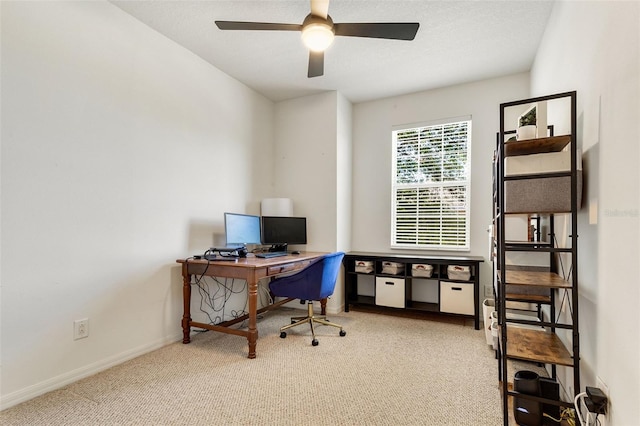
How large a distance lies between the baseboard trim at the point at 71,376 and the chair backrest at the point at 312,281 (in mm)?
1124

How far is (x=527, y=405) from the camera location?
1610 millimetres

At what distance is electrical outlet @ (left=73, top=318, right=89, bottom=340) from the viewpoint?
2.16 metres

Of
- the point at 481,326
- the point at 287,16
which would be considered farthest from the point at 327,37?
the point at 481,326

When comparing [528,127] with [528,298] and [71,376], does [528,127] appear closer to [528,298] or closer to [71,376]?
[528,298]

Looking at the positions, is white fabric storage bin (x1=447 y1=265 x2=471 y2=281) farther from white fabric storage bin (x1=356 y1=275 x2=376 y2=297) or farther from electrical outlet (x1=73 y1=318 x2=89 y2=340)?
electrical outlet (x1=73 y1=318 x2=89 y2=340)

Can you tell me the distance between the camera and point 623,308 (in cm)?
119

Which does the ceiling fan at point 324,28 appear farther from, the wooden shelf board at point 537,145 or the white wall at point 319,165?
the white wall at point 319,165

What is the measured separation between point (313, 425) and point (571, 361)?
130 cm

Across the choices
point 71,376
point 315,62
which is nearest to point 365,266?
point 315,62

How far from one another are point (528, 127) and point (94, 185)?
110 inches

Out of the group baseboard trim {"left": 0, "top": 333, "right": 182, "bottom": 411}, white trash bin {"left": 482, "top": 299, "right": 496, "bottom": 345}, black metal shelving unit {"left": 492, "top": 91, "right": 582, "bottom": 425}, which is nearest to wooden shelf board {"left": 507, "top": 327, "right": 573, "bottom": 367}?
black metal shelving unit {"left": 492, "top": 91, "right": 582, "bottom": 425}

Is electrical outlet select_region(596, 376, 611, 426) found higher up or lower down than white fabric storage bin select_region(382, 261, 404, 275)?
lower down

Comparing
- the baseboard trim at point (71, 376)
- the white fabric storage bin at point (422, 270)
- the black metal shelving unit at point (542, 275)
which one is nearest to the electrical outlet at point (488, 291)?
the white fabric storage bin at point (422, 270)

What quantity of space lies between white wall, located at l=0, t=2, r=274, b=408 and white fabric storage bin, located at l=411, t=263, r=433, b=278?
7.21ft
